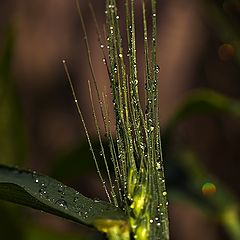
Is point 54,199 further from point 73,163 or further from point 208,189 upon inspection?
point 208,189

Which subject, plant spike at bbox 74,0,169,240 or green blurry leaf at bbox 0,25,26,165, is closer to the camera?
plant spike at bbox 74,0,169,240

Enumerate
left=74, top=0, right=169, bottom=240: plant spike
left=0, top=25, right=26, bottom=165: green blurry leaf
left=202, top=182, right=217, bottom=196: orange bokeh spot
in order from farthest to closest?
left=202, top=182, right=217, bottom=196: orange bokeh spot, left=0, top=25, right=26, bottom=165: green blurry leaf, left=74, top=0, right=169, bottom=240: plant spike

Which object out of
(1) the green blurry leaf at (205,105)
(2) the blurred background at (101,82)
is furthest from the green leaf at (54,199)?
(2) the blurred background at (101,82)

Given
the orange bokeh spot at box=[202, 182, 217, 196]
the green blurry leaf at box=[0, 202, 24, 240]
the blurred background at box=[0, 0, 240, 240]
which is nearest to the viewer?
the green blurry leaf at box=[0, 202, 24, 240]

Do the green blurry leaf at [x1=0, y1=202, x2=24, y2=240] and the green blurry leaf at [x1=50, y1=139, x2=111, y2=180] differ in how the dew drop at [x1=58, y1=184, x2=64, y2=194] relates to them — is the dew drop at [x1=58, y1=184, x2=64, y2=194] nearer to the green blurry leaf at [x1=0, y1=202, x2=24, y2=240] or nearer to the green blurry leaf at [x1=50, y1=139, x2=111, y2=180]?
the green blurry leaf at [x1=0, y1=202, x2=24, y2=240]

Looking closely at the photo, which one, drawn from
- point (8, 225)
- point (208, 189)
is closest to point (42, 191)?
point (8, 225)

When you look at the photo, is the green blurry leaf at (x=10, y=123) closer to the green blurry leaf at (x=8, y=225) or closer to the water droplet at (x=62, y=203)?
the green blurry leaf at (x=8, y=225)

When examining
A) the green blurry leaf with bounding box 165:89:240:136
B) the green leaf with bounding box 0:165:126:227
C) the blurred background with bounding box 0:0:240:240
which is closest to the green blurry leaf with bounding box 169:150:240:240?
the green blurry leaf with bounding box 165:89:240:136

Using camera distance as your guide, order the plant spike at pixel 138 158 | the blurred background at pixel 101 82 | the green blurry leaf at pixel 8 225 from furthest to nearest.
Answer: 1. the blurred background at pixel 101 82
2. the green blurry leaf at pixel 8 225
3. the plant spike at pixel 138 158
